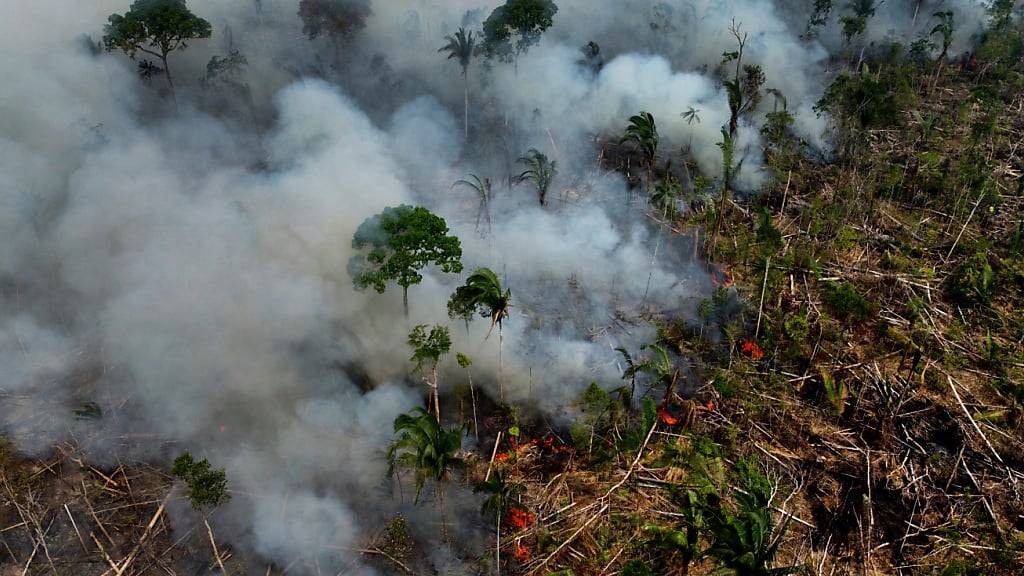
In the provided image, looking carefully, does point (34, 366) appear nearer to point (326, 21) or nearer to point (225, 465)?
point (225, 465)

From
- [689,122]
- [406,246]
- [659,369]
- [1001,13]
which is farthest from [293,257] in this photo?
[1001,13]

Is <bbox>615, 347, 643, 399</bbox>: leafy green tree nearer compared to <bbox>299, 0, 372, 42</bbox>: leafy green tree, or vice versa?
<bbox>615, 347, 643, 399</bbox>: leafy green tree

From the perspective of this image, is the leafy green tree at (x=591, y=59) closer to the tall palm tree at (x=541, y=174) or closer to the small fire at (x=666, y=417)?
the tall palm tree at (x=541, y=174)

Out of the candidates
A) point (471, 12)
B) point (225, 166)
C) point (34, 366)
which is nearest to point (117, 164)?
point (225, 166)

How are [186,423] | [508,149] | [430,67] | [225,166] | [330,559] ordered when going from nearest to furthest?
[330,559] < [186,423] < [225,166] < [508,149] < [430,67]

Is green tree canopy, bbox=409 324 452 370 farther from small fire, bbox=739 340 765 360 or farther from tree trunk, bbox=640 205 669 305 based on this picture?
small fire, bbox=739 340 765 360

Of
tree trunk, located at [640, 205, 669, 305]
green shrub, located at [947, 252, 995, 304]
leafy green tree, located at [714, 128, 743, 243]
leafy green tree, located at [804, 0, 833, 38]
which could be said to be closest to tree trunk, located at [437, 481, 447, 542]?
tree trunk, located at [640, 205, 669, 305]
